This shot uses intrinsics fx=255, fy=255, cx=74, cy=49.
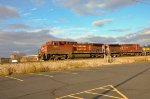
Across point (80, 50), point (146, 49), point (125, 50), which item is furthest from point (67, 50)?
point (146, 49)

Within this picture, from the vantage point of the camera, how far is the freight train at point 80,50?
4675 cm

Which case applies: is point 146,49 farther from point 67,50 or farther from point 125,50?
point 67,50

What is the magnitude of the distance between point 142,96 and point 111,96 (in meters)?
1.40

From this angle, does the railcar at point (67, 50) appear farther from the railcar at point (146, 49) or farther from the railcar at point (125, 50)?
the railcar at point (146, 49)

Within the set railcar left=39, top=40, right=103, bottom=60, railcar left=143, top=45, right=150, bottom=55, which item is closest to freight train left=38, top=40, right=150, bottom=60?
railcar left=39, top=40, right=103, bottom=60

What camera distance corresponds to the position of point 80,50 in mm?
→ 53531

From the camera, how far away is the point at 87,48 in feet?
180

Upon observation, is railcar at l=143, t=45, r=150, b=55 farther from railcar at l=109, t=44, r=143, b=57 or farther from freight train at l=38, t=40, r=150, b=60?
railcar at l=109, t=44, r=143, b=57

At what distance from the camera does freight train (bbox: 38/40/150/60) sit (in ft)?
153

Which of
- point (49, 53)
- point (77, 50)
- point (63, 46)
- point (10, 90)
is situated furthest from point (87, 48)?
point (10, 90)

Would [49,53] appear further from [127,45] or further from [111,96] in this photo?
[111,96]

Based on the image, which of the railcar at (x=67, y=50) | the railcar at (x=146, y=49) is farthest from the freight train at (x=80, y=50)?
the railcar at (x=146, y=49)

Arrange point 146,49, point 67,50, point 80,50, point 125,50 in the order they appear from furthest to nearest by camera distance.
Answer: point 146,49 < point 125,50 < point 80,50 < point 67,50

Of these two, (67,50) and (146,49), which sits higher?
(146,49)
